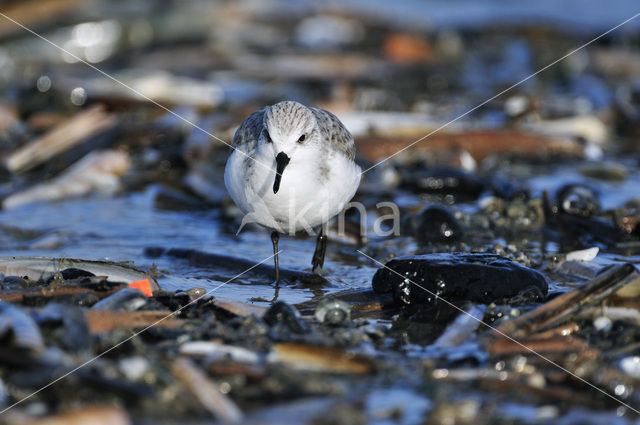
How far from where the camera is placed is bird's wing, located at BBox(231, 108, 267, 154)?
4961 mm

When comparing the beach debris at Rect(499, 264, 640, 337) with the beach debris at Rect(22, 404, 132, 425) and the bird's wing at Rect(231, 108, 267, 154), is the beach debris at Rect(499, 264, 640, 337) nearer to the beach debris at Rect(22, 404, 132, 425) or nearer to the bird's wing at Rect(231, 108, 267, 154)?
the beach debris at Rect(22, 404, 132, 425)

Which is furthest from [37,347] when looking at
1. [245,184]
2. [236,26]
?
[236,26]

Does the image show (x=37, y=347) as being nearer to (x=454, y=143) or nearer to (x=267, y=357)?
(x=267, y=357)

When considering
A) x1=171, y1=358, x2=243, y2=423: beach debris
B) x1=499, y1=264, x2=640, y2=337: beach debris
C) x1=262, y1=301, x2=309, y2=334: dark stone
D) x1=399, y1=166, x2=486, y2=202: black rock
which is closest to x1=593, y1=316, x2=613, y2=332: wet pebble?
x1=499, y1=264, x2=640, y2=337: beach debris

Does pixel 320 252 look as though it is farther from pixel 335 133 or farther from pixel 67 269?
pixel 67 269

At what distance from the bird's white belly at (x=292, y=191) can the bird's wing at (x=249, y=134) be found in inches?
3.0

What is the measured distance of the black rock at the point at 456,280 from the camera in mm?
4309

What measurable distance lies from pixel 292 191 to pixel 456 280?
43.3 inches

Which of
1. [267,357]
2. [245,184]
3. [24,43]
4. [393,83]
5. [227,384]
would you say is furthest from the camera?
[24,43]

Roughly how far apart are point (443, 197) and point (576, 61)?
6.60m

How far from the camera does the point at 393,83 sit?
37.1 ft

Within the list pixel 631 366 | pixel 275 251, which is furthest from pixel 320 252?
pixel 631 366

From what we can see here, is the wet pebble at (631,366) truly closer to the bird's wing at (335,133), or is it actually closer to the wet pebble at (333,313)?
the wet pebble at (333,313)

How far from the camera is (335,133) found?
5219mm
